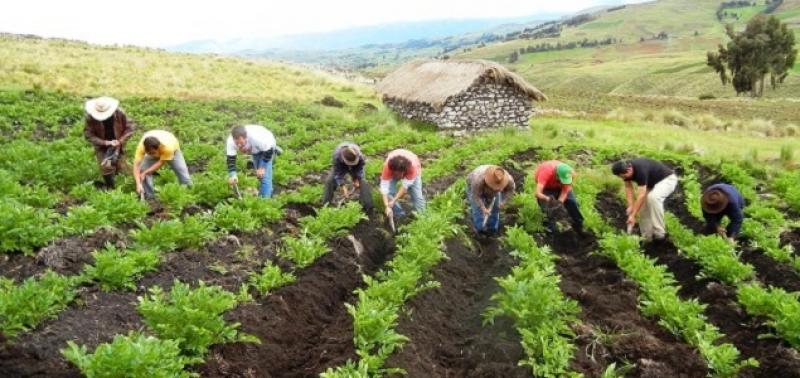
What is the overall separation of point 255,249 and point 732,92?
73.6 m

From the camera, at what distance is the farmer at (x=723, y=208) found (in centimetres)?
976

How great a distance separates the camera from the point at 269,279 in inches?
303

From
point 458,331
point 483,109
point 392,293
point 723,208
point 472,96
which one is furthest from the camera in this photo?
point 483,109

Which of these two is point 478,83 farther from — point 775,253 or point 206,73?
point 206,73

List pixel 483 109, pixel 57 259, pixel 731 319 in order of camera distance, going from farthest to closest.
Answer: pixel 483 109, pixel 731 319, pixel 57 259

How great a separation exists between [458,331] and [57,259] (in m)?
5.01

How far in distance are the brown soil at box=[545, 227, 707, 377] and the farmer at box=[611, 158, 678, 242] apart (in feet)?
4.10

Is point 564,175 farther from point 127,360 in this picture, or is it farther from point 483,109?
point 483,109

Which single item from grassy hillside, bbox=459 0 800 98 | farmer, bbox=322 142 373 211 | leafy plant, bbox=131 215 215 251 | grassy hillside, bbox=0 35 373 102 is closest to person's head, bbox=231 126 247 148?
farmer, bbox=322 142 373 211

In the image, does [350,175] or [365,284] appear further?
[350,175]

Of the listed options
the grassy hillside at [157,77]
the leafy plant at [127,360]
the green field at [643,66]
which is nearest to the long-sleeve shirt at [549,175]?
the leafy plant at [127,360]

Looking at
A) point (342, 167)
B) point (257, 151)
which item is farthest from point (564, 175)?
point (257, 151)

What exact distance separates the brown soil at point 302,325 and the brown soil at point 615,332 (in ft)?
8.88

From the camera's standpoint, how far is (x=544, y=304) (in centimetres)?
702
